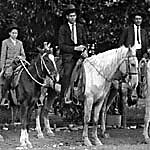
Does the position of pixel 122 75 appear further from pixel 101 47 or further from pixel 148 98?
pixel 101 47

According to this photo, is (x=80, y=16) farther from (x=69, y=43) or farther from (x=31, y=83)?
(x=31, y=83)

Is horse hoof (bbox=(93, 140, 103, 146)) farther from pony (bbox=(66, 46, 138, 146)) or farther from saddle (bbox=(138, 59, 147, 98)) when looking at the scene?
saddle (bbox=(138, 59, 147, 98))

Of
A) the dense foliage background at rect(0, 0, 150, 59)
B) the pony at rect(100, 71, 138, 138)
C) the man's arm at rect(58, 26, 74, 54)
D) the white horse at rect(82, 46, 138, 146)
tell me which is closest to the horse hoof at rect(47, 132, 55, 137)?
the pony at rect(100, 71, 138, 138)

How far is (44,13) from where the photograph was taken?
48.8 ft

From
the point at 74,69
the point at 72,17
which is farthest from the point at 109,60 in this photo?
the point at 72,17

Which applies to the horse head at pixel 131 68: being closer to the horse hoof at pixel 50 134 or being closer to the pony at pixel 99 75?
the pony at pixel 99 75

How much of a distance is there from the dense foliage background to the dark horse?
3695 mm

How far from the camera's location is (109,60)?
11.4 m

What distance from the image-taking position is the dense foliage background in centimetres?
1460

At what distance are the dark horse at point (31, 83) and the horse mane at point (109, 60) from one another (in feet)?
3.29

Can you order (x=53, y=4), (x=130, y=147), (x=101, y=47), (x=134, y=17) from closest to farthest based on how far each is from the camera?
A: (x=130, y=147), (x=134, y=17), (x=53, y=4), (x=101, y=47)

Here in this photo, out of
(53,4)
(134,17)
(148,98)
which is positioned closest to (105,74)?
(148,98)

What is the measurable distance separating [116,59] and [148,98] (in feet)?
4.32

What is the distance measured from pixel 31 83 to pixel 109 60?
6.15 ft
